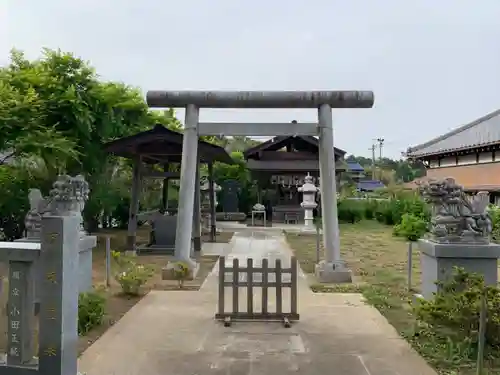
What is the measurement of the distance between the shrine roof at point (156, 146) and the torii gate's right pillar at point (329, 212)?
3714 mm

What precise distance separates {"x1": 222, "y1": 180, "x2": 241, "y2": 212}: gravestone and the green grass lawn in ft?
31.8

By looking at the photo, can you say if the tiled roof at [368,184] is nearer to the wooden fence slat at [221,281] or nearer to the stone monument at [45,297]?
the wooden fence slat at [221,281]

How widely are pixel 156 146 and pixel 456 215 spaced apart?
885 cm

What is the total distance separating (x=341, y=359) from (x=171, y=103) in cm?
662

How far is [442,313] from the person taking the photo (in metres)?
5.18

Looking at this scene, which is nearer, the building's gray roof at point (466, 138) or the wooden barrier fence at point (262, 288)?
the wooden barrier fence at point (262, 288)

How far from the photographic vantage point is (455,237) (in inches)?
258

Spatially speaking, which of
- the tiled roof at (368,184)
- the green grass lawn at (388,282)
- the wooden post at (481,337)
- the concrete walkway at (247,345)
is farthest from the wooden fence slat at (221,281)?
the tiled roof at (368,184)

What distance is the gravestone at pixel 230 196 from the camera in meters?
29.5

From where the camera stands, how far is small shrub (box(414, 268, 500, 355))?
499cm

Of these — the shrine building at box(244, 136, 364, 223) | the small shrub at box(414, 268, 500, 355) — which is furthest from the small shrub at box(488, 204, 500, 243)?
the small shrub at box(414, 268, 500, 355)

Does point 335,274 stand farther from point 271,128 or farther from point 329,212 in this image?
point 271,128

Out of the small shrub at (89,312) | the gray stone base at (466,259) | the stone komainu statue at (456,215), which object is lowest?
the small shrub at (89,312)

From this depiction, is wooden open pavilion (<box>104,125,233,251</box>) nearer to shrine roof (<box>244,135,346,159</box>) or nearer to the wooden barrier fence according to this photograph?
the wooden barrier fence
